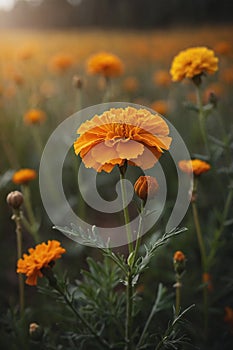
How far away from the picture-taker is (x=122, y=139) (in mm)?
637

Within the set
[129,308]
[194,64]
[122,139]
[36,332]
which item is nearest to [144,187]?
[122,139]

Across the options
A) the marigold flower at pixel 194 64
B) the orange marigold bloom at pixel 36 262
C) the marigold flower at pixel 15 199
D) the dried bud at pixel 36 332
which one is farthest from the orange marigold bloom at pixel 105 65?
the dried bud at pixel 36 332

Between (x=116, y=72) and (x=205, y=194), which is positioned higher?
(x=116, y=72)

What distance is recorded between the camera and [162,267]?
141 cm

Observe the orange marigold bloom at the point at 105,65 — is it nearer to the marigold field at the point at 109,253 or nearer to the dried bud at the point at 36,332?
the marigold field at the point at 109,253

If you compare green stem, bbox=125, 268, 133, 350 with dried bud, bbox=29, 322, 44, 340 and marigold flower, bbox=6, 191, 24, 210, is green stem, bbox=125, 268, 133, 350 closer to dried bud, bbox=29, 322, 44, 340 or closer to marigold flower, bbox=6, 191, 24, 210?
dried bud, bbox=29, 322, 44, 340

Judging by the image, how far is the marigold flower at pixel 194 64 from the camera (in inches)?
41.6

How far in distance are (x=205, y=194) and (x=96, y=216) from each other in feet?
1.74

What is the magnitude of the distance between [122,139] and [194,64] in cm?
52

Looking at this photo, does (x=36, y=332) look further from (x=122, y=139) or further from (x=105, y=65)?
(x=105, y=65)

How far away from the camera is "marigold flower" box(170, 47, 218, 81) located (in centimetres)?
106

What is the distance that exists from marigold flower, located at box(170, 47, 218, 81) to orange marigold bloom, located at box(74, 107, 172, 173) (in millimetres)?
458

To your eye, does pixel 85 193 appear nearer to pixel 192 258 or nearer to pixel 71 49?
pixel 192 258


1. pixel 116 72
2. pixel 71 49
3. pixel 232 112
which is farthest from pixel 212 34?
pixel 116 72
